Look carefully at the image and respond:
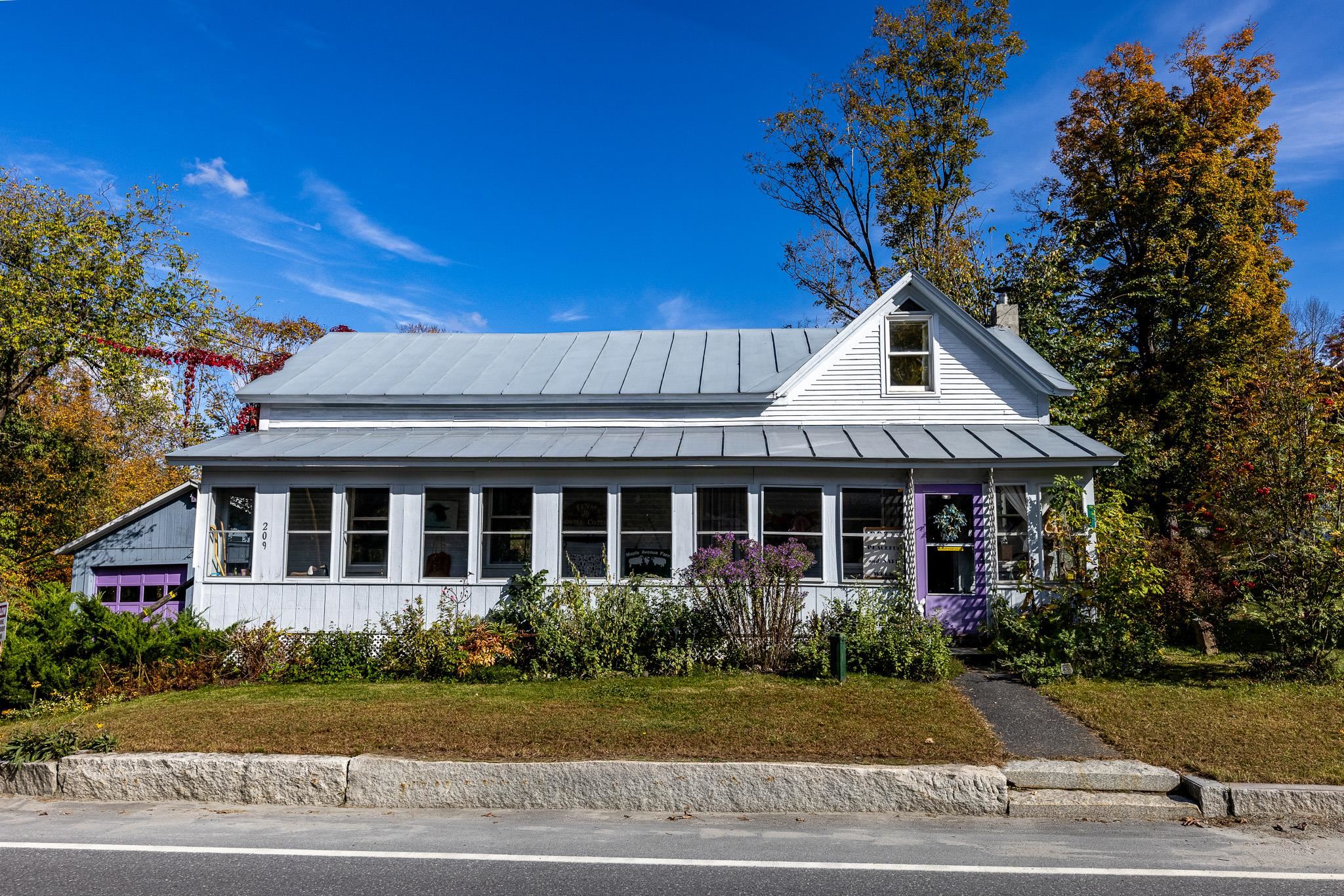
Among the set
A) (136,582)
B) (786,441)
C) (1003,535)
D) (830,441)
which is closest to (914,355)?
(830,441)

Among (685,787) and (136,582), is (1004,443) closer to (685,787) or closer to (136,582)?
(685,787)

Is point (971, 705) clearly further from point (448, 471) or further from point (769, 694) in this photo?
point (448, 471)

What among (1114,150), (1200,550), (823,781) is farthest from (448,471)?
(1114,150)

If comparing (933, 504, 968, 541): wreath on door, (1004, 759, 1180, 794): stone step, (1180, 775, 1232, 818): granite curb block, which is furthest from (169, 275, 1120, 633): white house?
(1180, 775, 1232, 818): granite curb block

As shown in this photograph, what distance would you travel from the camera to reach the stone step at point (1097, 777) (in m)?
6.86

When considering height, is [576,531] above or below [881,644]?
above

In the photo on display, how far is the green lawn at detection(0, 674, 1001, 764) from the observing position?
25.0 feet

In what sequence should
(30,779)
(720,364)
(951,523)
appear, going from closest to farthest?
1. (30,779)
2. (951,523)
3. (720,364)

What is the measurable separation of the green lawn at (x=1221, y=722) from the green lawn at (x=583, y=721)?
1468 millimetres

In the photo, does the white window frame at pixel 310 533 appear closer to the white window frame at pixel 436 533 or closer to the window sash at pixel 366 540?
the window sash at pixel 366 540

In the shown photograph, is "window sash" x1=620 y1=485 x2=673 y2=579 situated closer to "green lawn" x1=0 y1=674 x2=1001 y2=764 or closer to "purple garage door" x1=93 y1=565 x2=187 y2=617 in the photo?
"green lawn" x1=0 y1=674 x2=1001 y2=764

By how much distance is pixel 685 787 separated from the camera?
268 inches

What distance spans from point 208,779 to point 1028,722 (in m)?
8.21

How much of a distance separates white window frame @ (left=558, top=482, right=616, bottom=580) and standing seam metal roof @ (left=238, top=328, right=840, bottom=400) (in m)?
2.56
